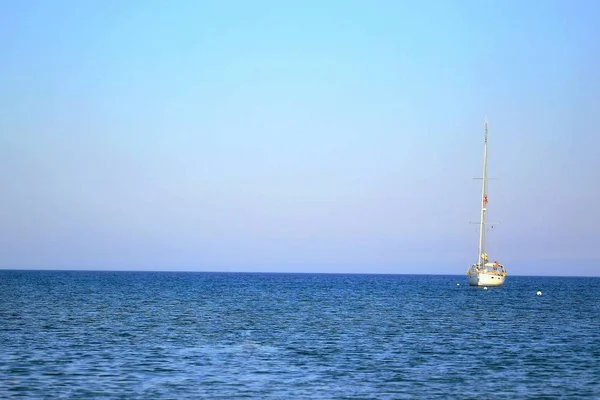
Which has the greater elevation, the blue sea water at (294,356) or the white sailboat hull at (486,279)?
the white sailboat hull at (486,279)

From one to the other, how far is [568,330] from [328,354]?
3001cm

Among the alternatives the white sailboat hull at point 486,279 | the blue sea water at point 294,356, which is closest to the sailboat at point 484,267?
the white sailboat hull at point 486,279

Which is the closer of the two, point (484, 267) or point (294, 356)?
point (294, 356)

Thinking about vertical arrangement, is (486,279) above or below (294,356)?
above

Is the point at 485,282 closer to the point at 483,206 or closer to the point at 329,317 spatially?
the point at 483,206

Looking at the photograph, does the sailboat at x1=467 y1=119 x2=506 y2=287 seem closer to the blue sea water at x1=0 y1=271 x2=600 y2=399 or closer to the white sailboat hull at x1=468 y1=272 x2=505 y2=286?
the white sailboat hull at x1=468 y1=272 x2=505 y2=286

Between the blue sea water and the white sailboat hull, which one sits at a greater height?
the white sailboat hull

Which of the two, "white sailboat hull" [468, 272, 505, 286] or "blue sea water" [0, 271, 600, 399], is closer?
"blue sea water" [0, 271, 600, 399]

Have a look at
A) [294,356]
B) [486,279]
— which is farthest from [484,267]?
[294,356]

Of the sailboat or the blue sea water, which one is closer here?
the blue sea water

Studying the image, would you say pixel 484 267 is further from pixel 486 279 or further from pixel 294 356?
pixel 294 356

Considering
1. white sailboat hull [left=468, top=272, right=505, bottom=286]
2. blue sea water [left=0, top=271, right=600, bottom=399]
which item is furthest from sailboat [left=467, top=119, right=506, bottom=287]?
blue sea water [left=0, top=271, right=600, bottom=399]

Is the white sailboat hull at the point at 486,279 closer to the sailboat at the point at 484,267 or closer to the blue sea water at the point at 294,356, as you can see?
the sailboat at the point at 484,267

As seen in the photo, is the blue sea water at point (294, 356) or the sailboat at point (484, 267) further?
the sailboat at point (484, 267)
